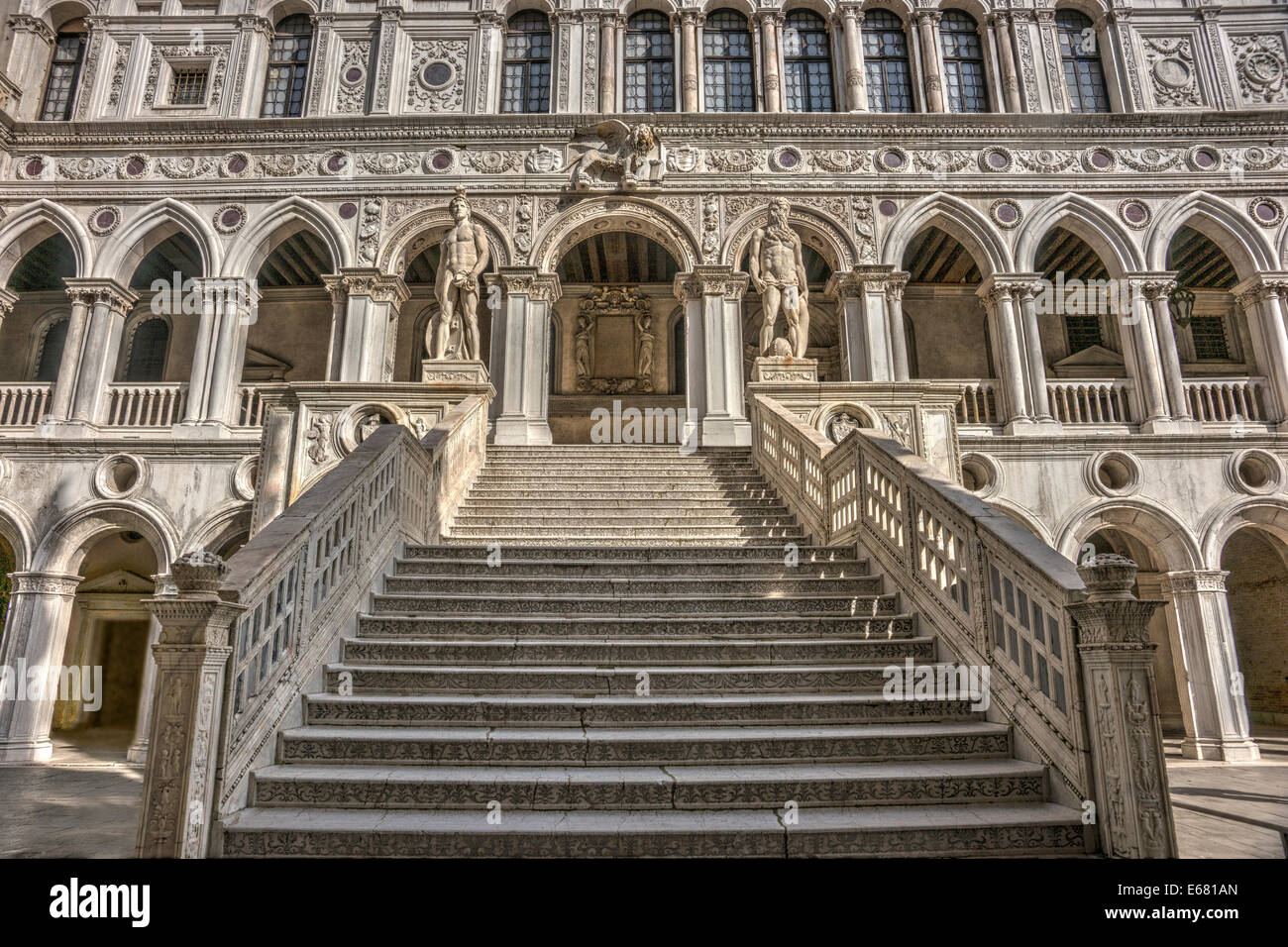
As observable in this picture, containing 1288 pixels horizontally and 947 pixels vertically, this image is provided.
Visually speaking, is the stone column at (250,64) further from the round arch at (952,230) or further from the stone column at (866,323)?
the round arch at (952,230)

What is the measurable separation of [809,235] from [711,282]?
246cm

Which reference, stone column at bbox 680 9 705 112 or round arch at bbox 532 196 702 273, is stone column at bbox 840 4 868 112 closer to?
stone column at bbox 680 9 705 112

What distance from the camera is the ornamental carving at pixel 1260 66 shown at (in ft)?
53.5

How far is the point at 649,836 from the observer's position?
3.88m

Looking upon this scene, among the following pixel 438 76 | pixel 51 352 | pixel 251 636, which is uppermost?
pixel 438 76

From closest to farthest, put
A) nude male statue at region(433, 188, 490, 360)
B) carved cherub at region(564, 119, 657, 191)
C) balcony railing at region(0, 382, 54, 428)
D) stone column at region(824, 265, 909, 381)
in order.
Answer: nude male statue at region(433, 188, 490, 360) → balcony railing at region(0, 382, 54, 428) → stone column at region(824, 265, 909, 381) → carved cherub at region(564, 119, 657, 191)

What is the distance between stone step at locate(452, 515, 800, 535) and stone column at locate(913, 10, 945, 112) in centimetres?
1191

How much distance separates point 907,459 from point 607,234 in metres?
12.5

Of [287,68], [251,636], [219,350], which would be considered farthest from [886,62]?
[251,636]

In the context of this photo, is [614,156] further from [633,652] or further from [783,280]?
[633,652]

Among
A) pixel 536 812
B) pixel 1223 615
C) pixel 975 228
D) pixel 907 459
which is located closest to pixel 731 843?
pixel 536 812

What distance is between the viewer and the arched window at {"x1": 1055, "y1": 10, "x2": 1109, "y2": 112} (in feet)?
54.9

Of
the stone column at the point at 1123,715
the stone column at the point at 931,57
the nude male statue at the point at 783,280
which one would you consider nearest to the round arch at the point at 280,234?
the nude male statue at the point at 783,280

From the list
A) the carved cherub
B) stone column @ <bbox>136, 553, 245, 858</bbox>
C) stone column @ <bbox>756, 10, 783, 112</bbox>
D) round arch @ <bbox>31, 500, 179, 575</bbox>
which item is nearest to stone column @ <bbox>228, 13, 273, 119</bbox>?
the carved cherub
